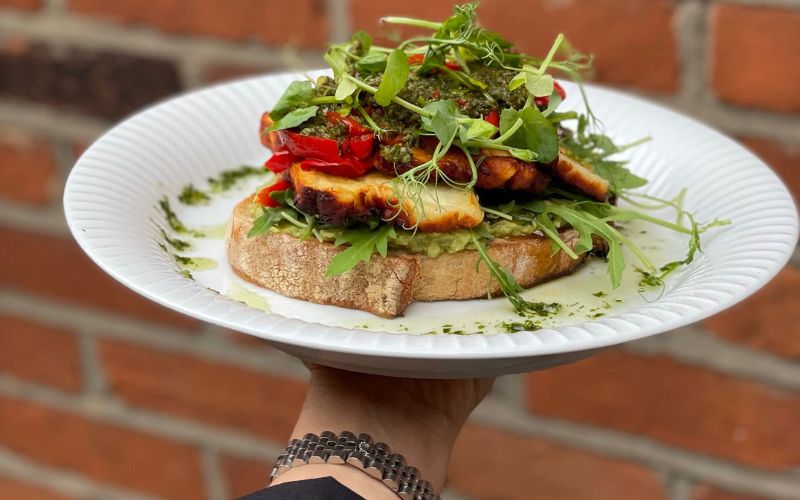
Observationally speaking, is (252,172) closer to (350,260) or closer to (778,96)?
(350,260)

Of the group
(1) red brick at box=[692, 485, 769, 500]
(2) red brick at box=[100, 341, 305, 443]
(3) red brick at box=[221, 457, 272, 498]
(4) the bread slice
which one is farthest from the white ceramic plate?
(3) red brick at box=[221, 457, 272, 498]

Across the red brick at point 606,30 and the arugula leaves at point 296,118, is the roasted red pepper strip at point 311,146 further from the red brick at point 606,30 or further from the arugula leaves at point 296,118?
the red brick at point 606,30

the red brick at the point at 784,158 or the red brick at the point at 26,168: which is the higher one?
the red brick at the point at 784,158

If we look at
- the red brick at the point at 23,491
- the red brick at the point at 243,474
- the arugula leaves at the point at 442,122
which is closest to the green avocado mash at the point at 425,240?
the arugula leaves at the point at 442,122

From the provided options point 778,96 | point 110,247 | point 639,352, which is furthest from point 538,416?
point 110,247

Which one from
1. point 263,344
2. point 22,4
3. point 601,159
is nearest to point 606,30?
point 601,159

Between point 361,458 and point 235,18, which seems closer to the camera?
point 361,458

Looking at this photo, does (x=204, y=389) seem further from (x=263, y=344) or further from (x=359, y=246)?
(x=359, y=246)
